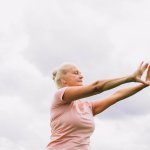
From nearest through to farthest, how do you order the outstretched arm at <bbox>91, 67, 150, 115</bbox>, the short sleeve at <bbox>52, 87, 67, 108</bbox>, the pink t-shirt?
the short sleeve at <bbox>52, 87, 67, 108</bbox> → the pink t-shirt → the outstretched arm at <bbox>91, 67, 150, 115</bbox>

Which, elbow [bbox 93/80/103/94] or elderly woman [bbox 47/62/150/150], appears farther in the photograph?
elderly woman [bbox 47/62/150/150]

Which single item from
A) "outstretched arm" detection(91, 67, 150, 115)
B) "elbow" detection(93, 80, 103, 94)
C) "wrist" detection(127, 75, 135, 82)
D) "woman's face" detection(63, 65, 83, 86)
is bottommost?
"wrist" detection(127, 75, 135, 82)

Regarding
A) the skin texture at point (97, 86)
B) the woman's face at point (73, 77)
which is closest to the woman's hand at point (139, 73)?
the skin texture at point (97, 86)

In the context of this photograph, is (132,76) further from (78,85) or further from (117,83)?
(78,85)

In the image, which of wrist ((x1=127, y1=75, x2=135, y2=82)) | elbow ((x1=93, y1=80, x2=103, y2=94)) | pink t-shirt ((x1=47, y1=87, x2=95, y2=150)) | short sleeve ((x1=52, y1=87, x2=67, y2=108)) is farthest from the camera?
pink t-shirt ((x1=47, y1=87, x2=95, y2=150))

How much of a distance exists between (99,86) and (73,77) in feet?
4.08

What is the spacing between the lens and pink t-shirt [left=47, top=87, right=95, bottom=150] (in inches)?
432

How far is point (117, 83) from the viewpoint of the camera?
389 inches

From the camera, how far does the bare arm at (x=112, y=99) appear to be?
11516mm

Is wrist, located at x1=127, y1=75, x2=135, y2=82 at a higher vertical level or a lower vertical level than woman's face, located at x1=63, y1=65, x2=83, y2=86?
lower

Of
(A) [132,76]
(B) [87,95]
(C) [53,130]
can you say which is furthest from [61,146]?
(A) [132,76]

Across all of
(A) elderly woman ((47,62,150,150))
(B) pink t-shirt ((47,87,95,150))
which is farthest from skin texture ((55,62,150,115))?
(B) pink t-shirt ((47,87,95,150))

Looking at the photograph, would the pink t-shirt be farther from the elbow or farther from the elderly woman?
→ the elbow

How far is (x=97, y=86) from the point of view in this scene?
1012 centimetres
